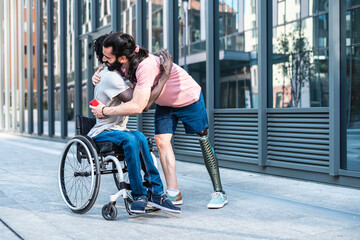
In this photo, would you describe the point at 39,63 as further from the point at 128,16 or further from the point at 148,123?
the point at 148,123

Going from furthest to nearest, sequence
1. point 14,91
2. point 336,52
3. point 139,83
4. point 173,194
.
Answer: point 14,91 < point 336,52 < point 173,194 < point 139,83

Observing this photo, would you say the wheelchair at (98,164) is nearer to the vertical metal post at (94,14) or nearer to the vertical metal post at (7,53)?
the vertical metal post at (94,14)

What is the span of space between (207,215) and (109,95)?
123cm

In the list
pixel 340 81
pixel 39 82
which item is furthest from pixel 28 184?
pixel 39 82

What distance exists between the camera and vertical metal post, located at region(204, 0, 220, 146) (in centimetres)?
718

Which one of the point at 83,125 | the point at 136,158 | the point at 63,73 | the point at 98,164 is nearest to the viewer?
the point at 98,164

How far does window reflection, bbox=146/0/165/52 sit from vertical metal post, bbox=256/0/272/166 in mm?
2752

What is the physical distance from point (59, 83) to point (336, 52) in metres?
9.28

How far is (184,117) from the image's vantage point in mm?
4219

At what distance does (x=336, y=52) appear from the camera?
515 cm

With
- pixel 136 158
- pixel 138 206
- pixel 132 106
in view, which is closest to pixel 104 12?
pixel 132 106

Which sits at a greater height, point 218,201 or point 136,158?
point 136,158

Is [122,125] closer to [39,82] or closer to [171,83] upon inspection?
[171,83]

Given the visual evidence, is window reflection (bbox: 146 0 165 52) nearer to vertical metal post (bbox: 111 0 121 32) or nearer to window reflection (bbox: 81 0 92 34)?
vertical metal post (bbox: 111 0 121 32)
